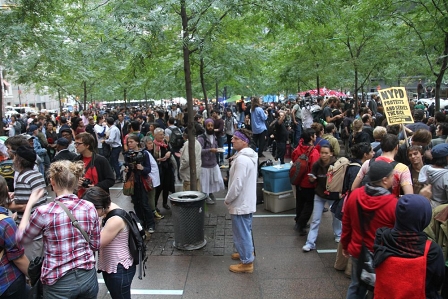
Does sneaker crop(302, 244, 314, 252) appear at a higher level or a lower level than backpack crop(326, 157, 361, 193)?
lower

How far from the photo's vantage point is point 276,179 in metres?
7.72

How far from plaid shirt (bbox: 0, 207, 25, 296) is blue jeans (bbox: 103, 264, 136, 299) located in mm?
754

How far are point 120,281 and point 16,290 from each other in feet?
2.80

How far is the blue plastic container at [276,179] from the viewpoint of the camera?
7708 mm

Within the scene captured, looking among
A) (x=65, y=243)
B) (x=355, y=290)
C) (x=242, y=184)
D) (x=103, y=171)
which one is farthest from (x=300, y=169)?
(x=65, y=243)

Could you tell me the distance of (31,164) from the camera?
4.46 meters

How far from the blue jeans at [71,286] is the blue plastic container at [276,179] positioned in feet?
16.6

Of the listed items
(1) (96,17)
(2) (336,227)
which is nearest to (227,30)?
(1) (96,17)

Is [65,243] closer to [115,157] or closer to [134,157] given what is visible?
[134,157]

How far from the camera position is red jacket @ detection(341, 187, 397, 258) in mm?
3419

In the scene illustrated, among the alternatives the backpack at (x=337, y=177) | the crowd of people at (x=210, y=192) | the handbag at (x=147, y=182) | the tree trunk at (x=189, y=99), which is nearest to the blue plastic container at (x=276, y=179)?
the crowd of people at (x=210, y=192)

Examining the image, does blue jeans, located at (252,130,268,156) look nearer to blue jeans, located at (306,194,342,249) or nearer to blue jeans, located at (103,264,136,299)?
blue jeans, located at (306,194,342,249)

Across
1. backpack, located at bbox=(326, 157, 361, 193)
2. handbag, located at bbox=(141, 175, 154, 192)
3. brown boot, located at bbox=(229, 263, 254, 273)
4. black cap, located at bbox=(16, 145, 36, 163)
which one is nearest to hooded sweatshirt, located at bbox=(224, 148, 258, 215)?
brown boot, located at bbox=(229, 263, 254, 273)

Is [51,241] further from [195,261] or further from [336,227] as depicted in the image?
[336,227]
